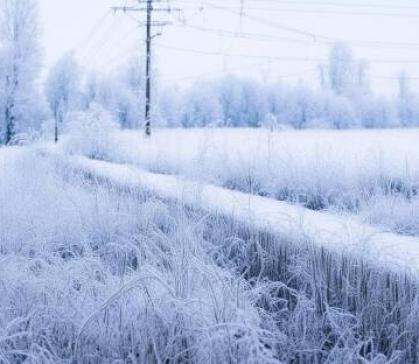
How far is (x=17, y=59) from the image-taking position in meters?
24.4

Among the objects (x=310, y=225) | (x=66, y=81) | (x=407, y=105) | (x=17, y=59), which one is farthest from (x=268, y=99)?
(x=310, y=225)

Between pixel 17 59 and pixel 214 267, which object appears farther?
pixel 17 59

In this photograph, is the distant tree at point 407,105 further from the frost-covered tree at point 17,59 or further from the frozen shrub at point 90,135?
the frozen shrub at point 90,135

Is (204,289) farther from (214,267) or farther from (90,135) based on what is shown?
(90,135)

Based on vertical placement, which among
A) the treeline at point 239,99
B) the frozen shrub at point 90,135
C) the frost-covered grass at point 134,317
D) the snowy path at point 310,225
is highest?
the treeline at point 239,99

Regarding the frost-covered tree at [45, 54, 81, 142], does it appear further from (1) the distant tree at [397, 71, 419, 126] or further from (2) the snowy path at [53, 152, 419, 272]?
(2) the snowy path at [53, 152, 419, 272]

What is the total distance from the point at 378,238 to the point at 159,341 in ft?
4.96

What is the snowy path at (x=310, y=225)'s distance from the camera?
8.55ft

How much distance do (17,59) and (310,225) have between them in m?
24.1

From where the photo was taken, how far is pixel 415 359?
202 centimetres

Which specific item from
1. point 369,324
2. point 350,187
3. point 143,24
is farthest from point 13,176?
point 143,24

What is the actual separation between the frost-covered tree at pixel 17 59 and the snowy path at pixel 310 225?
21276 millimetres

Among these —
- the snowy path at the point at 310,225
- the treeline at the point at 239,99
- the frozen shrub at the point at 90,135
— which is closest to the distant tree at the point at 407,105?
the treeline at the point at 239,99

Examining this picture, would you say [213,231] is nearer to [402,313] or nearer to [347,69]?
[402,313]
